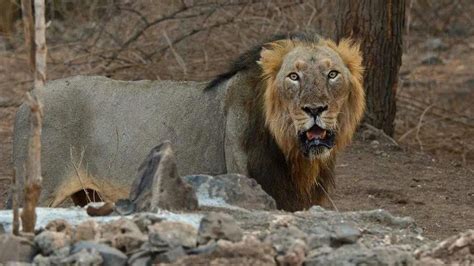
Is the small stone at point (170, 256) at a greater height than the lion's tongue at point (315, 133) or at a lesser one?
lesser

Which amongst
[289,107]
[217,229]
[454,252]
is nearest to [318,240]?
[217,229]

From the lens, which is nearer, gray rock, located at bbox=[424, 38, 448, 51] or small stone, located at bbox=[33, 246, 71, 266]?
small stone, located at bbox=[33, 246, 71, 266]

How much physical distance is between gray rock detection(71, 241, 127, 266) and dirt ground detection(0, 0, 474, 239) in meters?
3.26

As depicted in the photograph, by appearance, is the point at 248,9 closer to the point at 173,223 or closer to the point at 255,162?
the point at 255,162

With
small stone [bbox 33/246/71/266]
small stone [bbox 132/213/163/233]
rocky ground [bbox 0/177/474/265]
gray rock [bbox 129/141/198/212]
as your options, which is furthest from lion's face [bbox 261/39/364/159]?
small stone [bbox 33/246/71/266]

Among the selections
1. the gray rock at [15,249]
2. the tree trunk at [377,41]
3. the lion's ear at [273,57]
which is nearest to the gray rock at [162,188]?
the gray rock at [15,249]

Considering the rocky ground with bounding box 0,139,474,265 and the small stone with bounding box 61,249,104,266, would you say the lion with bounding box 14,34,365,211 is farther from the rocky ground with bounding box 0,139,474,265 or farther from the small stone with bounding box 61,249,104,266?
the small stone with bounding box 61,249,104,266

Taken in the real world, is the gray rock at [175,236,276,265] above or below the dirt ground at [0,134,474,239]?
above

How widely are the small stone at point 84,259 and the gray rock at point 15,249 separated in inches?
7.0

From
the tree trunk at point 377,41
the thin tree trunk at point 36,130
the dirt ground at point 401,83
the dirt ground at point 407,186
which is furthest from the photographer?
the tree trunk at point 377,41

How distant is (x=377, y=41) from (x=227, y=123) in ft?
9.15

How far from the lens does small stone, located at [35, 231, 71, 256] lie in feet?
13.6

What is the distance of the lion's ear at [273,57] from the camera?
6133mm

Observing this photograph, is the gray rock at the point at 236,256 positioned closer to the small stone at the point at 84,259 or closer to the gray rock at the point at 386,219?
the small stone at the point at 84,259
